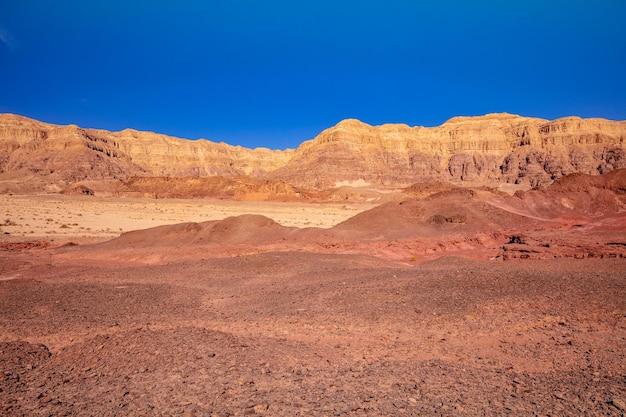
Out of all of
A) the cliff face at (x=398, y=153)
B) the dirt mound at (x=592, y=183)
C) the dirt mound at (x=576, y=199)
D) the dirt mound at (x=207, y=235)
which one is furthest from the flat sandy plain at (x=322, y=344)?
the cliff face at (x=398, y=153)

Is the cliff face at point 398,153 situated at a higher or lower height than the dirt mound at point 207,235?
higher

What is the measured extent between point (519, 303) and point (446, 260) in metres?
6.21

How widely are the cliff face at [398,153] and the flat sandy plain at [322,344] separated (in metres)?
123

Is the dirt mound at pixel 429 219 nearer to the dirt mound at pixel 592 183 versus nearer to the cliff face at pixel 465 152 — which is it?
the dirt mound at pixel 592 183

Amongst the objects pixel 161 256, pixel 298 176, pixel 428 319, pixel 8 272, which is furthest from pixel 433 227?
pixel 298 176

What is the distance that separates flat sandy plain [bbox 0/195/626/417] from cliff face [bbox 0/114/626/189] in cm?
12346

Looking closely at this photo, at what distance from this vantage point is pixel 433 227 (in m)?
23.9

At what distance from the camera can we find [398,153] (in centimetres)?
16338

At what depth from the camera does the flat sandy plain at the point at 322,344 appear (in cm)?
454

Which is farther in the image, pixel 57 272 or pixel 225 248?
pixel 225 248

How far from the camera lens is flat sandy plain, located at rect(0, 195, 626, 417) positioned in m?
4.54

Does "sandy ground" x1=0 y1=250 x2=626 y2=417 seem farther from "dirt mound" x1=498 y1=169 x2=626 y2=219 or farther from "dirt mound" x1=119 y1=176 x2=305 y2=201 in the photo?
"dirt mound" x1=119 y1=176 x2=305 y2=201

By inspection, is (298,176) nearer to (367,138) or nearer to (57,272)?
(367,138)

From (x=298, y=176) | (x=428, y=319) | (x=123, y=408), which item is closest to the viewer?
(x=123, y=408)
